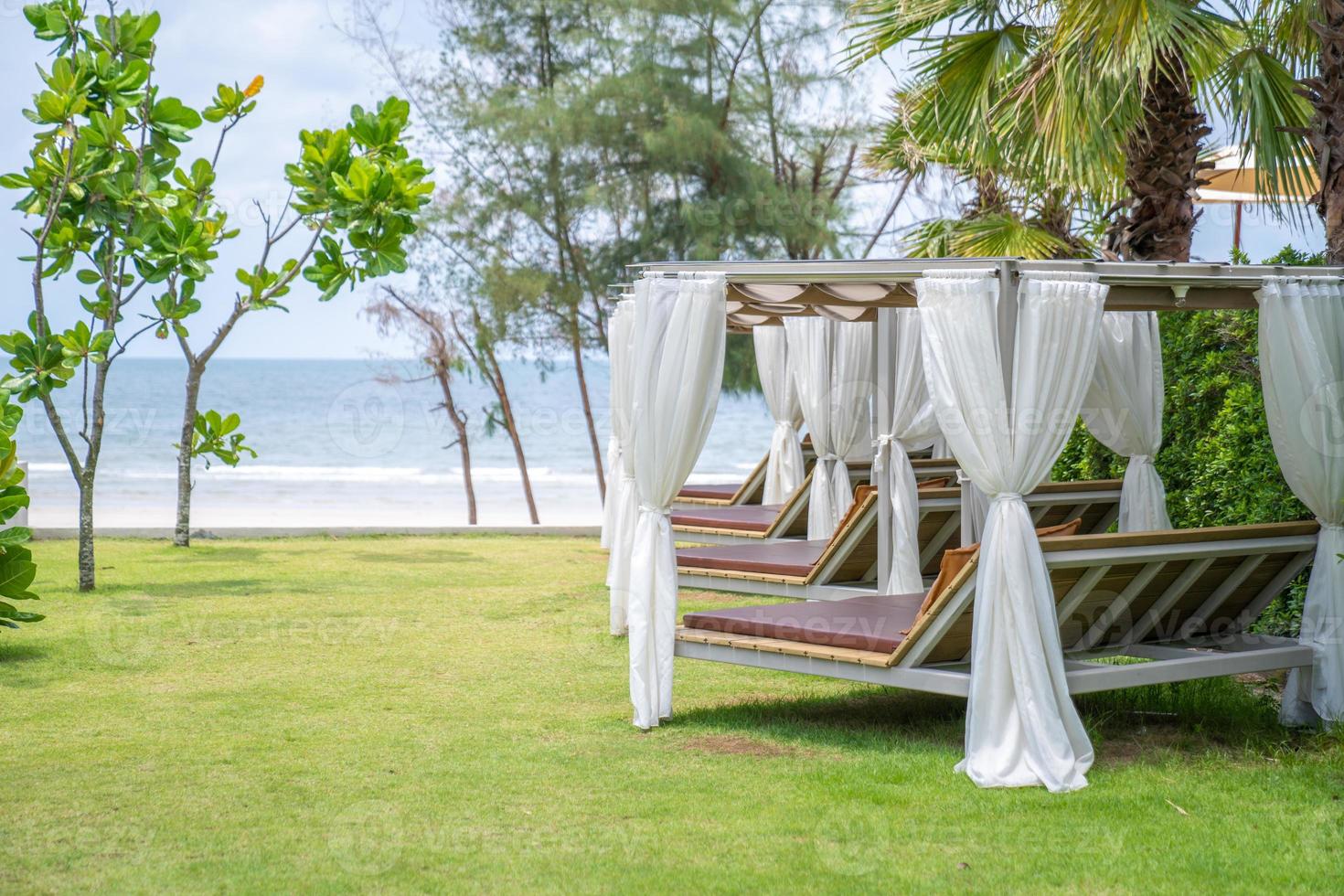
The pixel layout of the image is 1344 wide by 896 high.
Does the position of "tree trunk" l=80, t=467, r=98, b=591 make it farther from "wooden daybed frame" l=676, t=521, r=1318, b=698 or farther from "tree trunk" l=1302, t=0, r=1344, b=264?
"tree trunk" l=1302, t=0, r=1344, b=264

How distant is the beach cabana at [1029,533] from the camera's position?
17.4 ft

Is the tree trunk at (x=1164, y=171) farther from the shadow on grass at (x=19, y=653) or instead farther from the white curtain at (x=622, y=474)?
the shadow on grass at (x=19, y=653)

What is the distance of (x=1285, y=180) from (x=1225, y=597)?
2.62 metres

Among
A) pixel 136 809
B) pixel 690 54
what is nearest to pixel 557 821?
pixel 136 809

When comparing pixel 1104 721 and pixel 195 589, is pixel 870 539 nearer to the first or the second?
pixel 1104 721

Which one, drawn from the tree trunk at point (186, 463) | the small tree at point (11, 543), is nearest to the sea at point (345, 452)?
the tree trunk at point (186, 463)

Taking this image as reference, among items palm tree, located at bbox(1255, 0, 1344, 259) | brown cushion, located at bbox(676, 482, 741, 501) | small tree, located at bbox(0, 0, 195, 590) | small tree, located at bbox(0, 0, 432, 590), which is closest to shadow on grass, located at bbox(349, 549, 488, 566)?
brown cushion, located at bbox(676, 482, 741, 501)

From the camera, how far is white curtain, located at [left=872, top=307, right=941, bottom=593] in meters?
8.14

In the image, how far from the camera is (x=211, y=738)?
228 inches

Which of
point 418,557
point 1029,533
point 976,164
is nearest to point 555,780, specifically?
point 1029,533

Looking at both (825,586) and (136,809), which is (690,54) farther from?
(136,809)

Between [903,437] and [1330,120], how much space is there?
10.2 ft

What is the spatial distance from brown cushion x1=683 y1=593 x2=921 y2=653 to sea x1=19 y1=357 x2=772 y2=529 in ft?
40.3

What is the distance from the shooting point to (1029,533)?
5.32 meters
